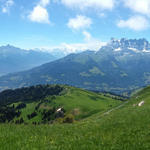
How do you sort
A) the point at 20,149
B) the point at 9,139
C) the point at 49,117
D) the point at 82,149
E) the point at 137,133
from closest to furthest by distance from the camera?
1. the point at 20,149
2. the point at 82,149
3. the point at 9,139
4. the point at 137,133
5. the point at 49,117

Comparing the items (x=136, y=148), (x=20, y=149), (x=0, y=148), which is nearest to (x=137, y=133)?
(x=136, y=148)

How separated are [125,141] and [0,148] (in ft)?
33.0

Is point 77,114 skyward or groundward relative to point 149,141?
groundward

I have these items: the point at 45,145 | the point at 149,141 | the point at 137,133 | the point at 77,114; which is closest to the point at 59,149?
the point at 45,145

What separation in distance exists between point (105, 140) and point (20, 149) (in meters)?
7.41

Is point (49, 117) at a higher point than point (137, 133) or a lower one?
lower

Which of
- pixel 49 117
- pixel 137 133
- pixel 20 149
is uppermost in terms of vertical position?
pixel 20 149

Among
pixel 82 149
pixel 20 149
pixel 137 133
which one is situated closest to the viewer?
pixel 20 149

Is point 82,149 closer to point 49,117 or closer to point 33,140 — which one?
point 33,140

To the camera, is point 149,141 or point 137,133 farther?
point 137,133

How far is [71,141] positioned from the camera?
1678 cm

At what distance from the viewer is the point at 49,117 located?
7844 inches

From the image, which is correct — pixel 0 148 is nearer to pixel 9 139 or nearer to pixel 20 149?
pixel 20 149

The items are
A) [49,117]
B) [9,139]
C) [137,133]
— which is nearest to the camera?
[9,139]
